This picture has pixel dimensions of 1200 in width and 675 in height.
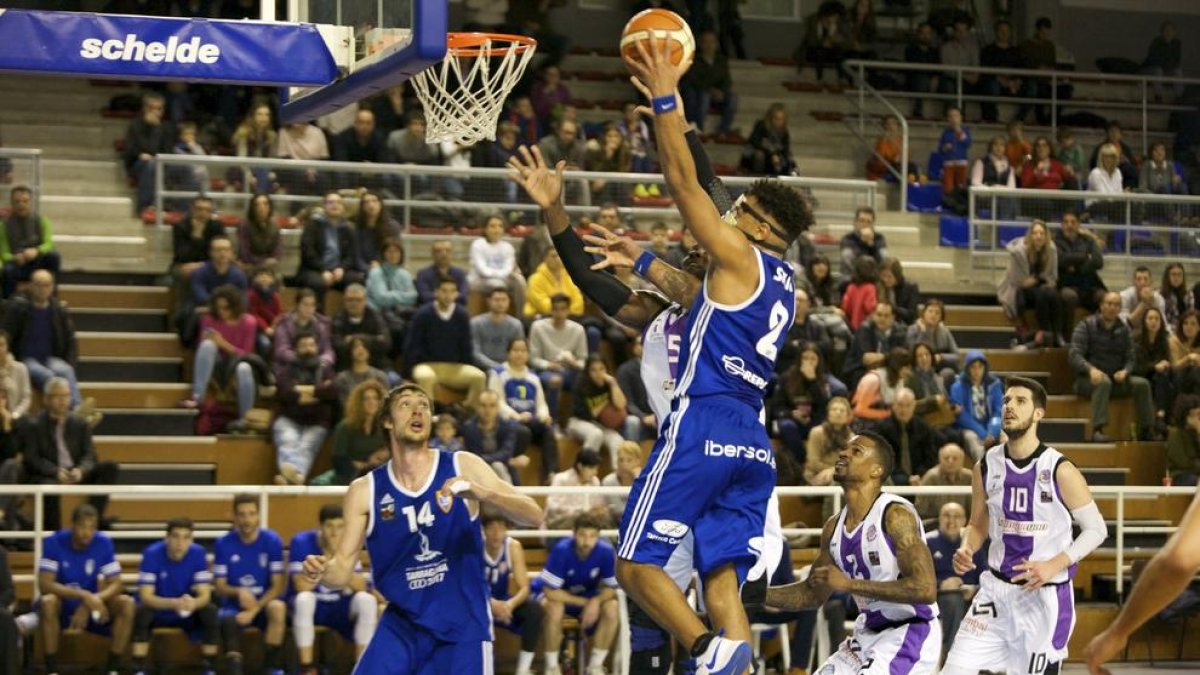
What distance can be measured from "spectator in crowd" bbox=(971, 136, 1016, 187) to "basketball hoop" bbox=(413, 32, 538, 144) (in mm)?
12383

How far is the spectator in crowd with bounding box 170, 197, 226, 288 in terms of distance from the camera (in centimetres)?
1608

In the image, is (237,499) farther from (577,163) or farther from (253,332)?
(577,163)

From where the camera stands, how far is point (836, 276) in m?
18.1

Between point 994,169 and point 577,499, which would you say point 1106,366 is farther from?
point 577,499

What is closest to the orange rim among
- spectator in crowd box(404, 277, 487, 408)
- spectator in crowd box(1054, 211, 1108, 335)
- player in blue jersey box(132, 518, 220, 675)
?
player in blue jersey box(132, 518, 220, 675)

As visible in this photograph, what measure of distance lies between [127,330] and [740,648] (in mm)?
11109

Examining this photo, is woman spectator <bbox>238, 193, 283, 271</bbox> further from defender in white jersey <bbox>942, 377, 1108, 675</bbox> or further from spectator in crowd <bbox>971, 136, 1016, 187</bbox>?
spectator in crowd <bbox>971, 136, 1016, 187</bbox>

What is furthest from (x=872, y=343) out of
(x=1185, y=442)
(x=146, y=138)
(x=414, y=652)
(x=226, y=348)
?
(x=414, y=652)

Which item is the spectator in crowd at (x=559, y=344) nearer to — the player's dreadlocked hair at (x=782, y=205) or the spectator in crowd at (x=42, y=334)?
the spectator in crowd at (x=42, y=334)

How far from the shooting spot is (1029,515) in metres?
9.84

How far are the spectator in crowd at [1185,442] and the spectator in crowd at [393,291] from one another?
703cm

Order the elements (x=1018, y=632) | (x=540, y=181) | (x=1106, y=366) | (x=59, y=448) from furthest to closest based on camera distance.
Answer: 1. (x=1106, y=366)
2. (x=59, y=448)
3. (x=1018, y=632)
4. (x=540, y=181)

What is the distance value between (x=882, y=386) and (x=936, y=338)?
1.35 m

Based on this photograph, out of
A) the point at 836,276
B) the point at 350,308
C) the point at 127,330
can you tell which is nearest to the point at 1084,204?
the point at 836,276
